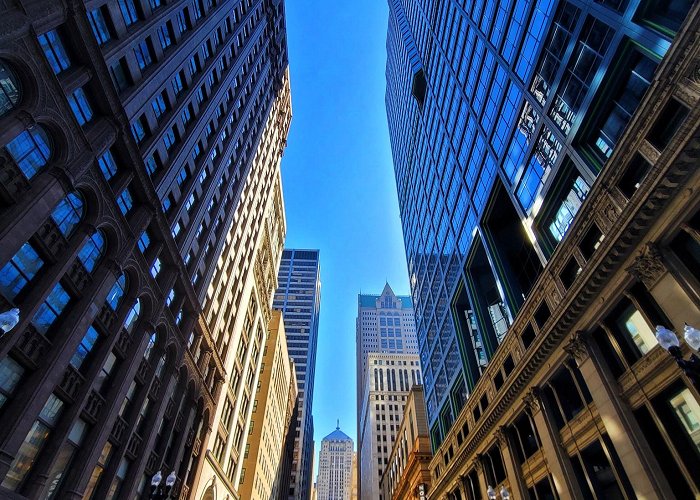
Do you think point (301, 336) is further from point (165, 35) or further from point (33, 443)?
point (33, 443)

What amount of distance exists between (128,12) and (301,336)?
149401 millimetres

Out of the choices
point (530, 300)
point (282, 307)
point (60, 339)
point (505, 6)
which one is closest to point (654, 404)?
point (530, 300)

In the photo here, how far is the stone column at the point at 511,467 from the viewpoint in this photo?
30.6 m

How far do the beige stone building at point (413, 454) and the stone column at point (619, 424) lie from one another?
45891mm

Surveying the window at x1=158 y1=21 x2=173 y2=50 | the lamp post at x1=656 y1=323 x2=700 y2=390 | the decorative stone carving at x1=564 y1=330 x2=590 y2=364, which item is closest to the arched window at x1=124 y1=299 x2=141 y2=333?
the window at x1=158 y1=21 x2=173 y2=50

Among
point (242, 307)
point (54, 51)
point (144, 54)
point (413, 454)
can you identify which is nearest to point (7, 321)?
point (54, 51)

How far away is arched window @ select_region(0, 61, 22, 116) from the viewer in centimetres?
1792

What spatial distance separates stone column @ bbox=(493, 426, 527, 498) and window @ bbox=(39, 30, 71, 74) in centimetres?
3724

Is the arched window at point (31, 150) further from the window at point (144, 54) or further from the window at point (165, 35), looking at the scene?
the window at point (165, 35)

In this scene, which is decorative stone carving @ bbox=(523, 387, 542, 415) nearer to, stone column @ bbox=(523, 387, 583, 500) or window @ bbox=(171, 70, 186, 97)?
stone column @ bbox=(523, 387, 583, 500)

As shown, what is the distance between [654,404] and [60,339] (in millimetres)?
27485

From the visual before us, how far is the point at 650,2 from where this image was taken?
70.7 ft

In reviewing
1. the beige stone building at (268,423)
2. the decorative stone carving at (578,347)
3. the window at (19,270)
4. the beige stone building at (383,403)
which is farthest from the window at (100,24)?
the beige stone building at (383,403)

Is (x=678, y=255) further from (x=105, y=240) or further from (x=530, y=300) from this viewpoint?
(x=105, y=240)
